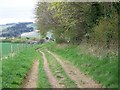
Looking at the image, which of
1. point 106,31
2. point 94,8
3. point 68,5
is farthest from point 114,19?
point 68,5

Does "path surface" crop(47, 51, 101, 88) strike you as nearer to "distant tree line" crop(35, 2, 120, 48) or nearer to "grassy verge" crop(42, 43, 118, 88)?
"grassy verge" crop(42, 43, 118, 88)

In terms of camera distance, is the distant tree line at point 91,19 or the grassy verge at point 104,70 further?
the distant tree line at point 91,19

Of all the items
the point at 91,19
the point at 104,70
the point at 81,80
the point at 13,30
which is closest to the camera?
the point at 81,80

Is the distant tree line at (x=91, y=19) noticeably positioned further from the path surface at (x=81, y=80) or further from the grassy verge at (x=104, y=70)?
the path surface at (x=81, y=80)

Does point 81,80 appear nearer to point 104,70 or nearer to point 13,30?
point 104,70

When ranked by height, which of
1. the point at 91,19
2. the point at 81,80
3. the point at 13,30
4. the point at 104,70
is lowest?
the point at 13,30

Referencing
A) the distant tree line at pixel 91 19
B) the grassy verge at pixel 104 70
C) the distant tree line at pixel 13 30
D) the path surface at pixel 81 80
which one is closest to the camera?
the grassy verge at pixel 104 70

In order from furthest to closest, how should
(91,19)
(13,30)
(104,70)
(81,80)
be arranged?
(13,30) → (91,19) → (104,70) → (81,80)

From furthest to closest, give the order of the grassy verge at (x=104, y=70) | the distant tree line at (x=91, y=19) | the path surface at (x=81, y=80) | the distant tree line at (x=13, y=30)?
the distant tree line at (x=13, y=30)
the distant tree line at (x=91, y=19)
the path surface at (x=81, y=80)
the grassy verge at (x=104, y=70)

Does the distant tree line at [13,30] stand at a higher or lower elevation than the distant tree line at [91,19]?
lower

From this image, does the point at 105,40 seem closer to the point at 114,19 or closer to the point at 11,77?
the point at 114,19

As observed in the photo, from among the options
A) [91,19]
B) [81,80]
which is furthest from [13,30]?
[81,80]

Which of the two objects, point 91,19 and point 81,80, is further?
point 91,19

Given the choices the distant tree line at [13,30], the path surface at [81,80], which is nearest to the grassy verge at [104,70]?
the path surface at [81,80]
